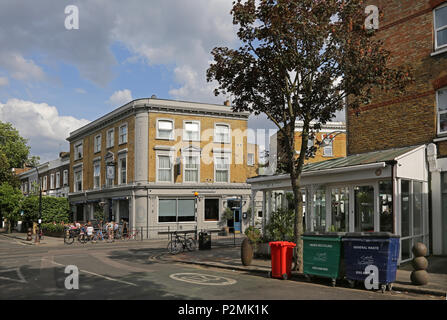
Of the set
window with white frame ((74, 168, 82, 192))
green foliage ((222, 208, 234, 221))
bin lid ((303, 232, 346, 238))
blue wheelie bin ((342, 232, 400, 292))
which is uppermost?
window with white frame ((74, 168, 82, 192))

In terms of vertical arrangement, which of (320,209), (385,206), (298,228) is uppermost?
(385,206)

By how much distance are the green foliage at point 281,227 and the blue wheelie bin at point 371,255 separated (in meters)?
5.96

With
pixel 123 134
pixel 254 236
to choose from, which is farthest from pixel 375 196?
pixel 123 134

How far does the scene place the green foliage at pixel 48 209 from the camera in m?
40.9

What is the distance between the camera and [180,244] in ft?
67.8

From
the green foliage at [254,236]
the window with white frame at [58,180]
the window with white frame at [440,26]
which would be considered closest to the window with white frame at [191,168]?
the green foliage at [254,236]

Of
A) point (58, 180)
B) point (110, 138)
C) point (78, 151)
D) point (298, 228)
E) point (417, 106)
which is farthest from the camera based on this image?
point (58, 180)

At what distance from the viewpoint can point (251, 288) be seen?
10500 millimetres

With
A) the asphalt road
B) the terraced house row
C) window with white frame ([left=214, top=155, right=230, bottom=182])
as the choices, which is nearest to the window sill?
the asphalt road

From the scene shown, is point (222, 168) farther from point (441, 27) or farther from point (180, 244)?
point (441, 27)

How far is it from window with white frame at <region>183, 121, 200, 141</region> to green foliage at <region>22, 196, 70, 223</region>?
653 inches

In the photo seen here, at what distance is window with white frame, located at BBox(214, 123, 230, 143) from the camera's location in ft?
122

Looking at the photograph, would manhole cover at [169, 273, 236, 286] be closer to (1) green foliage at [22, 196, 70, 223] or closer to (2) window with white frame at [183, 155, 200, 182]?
(2) window with white frame at [183, 155, 200, 182]

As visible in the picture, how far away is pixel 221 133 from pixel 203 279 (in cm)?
2612
